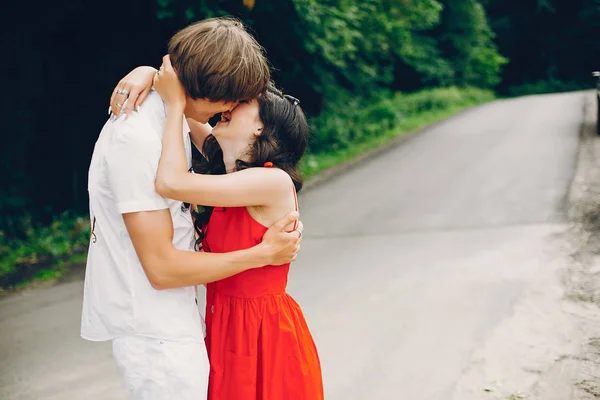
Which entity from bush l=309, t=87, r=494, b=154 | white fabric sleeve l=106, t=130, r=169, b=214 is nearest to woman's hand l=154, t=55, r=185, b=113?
white fabric sleeve l=106, t=130, r=169, b=214

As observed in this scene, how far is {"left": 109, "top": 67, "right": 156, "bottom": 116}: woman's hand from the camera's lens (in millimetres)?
1865

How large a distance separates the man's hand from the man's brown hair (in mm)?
423

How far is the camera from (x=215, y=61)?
1824 millimetres

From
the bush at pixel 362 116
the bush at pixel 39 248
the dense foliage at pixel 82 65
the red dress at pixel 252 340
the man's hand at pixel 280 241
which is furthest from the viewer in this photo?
the bush at pixel 362 116

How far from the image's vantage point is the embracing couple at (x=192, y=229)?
181cm

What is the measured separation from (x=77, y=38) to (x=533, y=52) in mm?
36590

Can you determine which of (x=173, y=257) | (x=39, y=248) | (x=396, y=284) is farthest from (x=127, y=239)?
(x=39, y=248)

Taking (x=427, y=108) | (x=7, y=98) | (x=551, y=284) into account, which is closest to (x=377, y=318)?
(x=551, y=284)

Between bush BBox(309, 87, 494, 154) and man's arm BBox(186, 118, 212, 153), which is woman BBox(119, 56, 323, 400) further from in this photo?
bush BBox(309, 87, 494, 154)

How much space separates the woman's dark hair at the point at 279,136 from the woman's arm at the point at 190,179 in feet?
0.36

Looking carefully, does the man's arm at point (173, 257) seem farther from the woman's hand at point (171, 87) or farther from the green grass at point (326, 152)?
the green grass at point (326, 152)

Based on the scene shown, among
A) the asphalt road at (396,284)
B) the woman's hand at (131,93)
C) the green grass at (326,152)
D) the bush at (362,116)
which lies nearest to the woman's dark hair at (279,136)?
the woman's hand at (131,93)

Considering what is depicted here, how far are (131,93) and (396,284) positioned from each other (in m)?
4.09

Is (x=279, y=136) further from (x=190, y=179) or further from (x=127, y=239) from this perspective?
(x=127, y=239)
